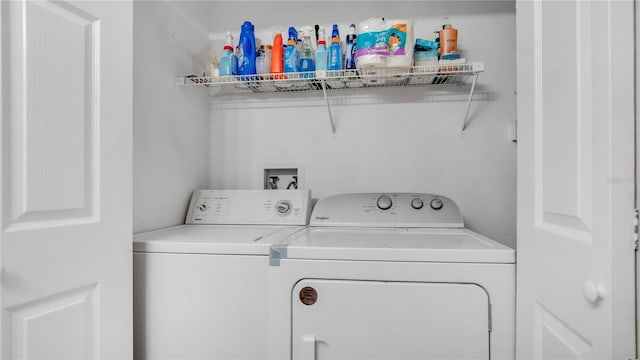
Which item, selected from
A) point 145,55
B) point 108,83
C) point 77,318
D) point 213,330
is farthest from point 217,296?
point 145,55

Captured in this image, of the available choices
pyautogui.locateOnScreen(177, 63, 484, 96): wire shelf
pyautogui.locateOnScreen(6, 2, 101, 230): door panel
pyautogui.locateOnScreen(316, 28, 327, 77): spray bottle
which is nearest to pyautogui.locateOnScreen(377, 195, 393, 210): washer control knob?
pyautogui.locateOnScreen(177, 63, 484, 96): wire shelf

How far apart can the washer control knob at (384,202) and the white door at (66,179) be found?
1138mm

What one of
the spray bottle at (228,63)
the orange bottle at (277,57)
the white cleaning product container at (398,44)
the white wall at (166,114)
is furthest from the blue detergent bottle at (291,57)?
the white wall at (166,114)

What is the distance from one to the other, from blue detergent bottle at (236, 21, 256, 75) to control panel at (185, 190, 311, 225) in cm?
66

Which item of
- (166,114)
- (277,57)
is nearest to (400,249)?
(277,57)

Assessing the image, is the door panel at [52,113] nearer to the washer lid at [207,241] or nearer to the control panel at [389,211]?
the washer lid at [207,241]

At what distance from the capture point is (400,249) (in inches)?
45.0

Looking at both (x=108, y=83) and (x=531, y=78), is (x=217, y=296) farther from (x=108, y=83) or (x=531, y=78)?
(x=531, y=78)

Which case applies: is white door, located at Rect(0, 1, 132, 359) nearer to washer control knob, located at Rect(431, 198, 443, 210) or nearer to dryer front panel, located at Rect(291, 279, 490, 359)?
dryer front panel, located at Rect(291, 279, 490, 359)

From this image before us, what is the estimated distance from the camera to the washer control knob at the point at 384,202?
69.9 inches

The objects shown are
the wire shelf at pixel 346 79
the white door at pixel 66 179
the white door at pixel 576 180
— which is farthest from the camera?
the wire shelf at pixel 346 79

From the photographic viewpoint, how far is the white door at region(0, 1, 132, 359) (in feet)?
2.80

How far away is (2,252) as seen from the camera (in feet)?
2.69

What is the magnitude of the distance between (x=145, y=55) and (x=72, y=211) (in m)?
0.88
